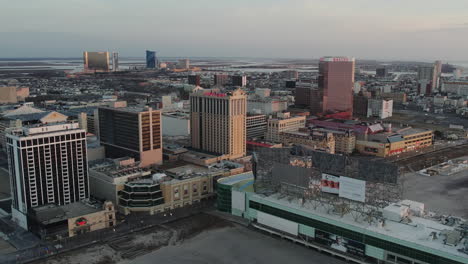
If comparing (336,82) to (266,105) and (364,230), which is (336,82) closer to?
(266,105)

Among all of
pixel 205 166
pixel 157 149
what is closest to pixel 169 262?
pixel 205 166

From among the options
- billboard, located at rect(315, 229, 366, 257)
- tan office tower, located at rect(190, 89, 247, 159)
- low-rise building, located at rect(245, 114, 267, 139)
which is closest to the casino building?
billboard, located at rect(315, 229, 366, 257)

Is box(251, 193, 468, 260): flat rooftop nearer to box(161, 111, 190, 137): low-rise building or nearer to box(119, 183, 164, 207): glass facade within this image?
box(119, 183, 164, 207): glass facade

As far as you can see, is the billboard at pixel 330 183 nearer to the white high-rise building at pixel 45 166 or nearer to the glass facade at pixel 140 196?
the glass facade at pixel 140 196

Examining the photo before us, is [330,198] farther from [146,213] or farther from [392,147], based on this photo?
[392,147]

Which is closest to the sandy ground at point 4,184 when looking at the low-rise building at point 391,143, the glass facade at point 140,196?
the glass facade at point 140,196

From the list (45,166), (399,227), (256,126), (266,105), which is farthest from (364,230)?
(266,105)
